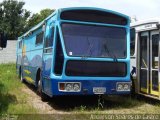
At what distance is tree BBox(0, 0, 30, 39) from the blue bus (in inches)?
1613

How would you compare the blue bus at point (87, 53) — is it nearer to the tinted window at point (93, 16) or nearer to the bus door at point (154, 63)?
the tinted window at point (93, 16)

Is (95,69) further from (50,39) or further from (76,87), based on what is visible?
(50,39)

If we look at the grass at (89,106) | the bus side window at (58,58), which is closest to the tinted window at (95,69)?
the bus side window at (58,58)

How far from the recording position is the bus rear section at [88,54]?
10.5 m

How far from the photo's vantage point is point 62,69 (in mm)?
10484

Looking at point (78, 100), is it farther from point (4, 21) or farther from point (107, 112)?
point (4, 21)

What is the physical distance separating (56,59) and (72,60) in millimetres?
654

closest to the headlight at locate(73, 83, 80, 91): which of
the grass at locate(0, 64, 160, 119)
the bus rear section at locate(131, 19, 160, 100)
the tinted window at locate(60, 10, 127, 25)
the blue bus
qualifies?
the blue bus

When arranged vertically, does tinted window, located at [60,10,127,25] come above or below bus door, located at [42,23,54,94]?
above

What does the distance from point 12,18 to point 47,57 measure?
41.6 m

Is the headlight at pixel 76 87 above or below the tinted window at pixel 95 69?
below

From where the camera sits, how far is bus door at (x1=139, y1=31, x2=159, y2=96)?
1173 centimetres

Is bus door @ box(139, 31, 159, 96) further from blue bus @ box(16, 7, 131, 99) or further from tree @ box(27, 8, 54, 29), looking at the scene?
tree @ box(27, 8, 54, 29)

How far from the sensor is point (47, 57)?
11719mm
